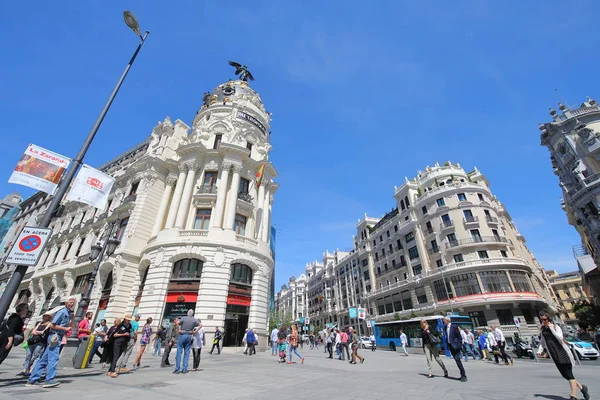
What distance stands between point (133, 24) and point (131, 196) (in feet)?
71.4

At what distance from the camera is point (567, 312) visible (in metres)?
71.0

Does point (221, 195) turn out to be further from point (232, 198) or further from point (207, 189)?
point (207, 189)

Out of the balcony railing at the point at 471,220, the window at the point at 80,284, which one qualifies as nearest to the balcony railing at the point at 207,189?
the window at the point at 80,284

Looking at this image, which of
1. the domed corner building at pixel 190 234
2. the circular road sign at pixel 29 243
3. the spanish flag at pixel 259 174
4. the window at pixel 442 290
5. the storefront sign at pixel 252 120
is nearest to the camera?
the circular road sign at pixel 29 243

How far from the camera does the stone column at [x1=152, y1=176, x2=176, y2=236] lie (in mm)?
23909

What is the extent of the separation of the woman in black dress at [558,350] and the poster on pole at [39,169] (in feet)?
35.4

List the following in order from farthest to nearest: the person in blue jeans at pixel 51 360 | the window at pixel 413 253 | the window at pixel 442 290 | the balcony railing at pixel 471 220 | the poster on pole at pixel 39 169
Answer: the window at pixel 413 253 < the balcony railing at pixel 471 220 < the window at pixel 442 290 < the poster on pole at pixel 39 169 < the person in blue jeans at pixel 51 360

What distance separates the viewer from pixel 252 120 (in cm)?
2970

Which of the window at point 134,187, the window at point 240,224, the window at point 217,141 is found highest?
the window at point 217,141

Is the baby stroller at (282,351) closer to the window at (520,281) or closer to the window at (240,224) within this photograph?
the window at (240,224)

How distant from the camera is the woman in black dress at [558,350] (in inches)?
206

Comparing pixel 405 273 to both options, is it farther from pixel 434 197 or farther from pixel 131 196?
pixel 131 196

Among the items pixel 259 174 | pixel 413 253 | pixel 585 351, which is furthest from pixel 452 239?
pixel 259 174

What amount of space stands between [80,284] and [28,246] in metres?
25.9
